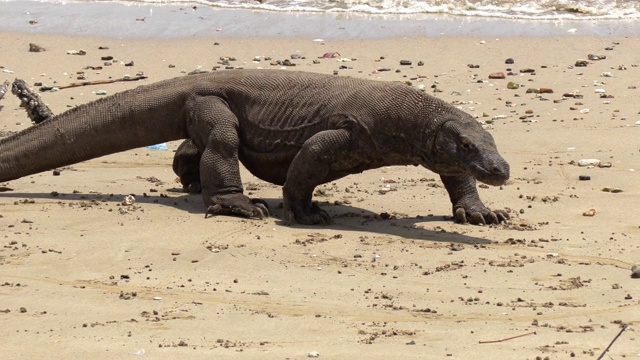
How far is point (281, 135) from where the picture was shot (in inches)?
388

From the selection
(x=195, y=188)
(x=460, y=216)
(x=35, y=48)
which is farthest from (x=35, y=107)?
(x=35, y=48)

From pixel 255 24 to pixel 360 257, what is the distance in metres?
11.0

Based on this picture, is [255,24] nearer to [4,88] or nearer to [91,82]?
[91,82]

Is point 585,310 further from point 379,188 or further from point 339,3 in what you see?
point 339,3

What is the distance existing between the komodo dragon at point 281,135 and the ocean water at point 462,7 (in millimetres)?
10332

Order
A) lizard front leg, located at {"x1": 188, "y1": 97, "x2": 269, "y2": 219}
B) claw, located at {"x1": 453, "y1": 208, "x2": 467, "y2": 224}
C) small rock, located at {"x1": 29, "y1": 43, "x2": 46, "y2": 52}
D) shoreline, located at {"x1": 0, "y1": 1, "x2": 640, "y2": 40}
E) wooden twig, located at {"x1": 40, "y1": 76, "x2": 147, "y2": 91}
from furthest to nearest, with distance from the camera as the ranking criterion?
shoreline, located at {"x1": 0, "y1": 1, "x2": 640, "y2": 40} → small rock, located at {"x1": 29, "y1": 43, "x2": 46, "y2": 52} → wooden twig, located at {"x1": 40, "y1": 76, "x2": 147, "y2": 91} → lizard front leg, located at {"x1": 188, "y1": 97, "x2": 269, "y2": 219} → claw, located at {"x1": 453, "y1": 208, "x2": 467, "y2": 224}

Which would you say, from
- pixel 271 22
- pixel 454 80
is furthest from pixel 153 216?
pixel 271 22

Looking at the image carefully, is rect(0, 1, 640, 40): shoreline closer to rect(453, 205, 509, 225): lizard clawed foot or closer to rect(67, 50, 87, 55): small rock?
rect(67, 50, 87, 55): small rock

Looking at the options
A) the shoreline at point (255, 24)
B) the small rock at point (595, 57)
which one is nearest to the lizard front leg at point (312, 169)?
the small rock at point (595, 57)

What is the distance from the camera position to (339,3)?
20859 millimetres

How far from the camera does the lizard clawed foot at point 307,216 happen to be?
30.8 ft

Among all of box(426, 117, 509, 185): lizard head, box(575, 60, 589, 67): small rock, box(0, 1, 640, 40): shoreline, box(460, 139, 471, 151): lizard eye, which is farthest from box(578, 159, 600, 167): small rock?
box(0, 1, 640, 40): shoreline

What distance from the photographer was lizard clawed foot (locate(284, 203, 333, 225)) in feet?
30.8

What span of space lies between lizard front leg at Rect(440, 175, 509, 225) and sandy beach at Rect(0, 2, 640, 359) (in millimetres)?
118
